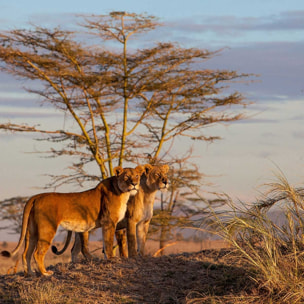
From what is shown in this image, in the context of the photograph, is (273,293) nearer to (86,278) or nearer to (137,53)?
(86,278)

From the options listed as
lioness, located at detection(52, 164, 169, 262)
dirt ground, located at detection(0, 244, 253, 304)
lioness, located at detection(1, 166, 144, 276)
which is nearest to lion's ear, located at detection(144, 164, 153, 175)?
lioness, located at detection(52, 164, 169, 262)

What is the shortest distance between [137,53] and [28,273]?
45.2ft

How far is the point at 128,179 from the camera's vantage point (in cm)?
1003

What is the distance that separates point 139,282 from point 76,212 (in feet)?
6.54

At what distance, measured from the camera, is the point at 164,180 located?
10391mm

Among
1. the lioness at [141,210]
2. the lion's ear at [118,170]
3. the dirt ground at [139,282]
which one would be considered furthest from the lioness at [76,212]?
the dirt ground at [139,282]

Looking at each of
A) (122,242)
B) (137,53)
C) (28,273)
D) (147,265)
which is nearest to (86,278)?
(147,265)

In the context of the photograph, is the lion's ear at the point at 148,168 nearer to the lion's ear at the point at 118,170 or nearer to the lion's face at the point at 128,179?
the lion's face at the point at 128,179

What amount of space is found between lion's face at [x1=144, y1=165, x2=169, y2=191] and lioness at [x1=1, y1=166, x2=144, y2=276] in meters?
0.31

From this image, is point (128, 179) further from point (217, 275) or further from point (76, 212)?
point (217, 275)

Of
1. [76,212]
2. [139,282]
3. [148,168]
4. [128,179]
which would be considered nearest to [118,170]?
[128,179]

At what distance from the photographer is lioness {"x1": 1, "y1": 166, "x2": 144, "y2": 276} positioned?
9.68 metres

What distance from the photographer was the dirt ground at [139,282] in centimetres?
782

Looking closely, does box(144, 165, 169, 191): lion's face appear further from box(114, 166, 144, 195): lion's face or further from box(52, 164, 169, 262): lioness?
box(114, 166, 144, 195): lion's face
